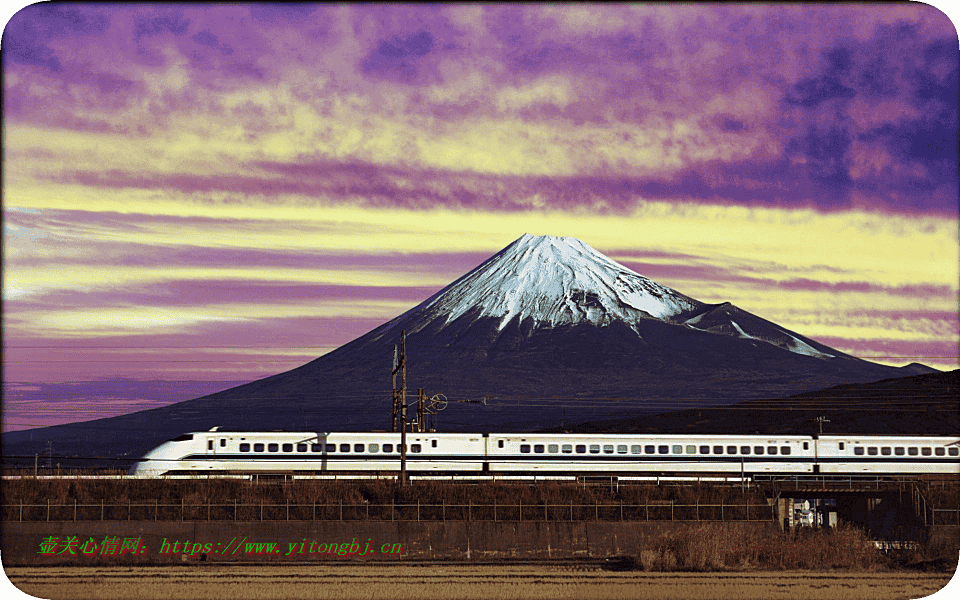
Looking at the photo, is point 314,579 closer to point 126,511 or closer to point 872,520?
point 126,511

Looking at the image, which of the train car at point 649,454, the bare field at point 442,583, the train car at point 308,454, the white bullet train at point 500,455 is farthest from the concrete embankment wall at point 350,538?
the train car at point 649,454

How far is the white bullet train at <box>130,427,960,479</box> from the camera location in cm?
6744

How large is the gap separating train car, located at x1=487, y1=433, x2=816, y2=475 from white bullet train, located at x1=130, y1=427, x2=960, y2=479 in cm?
6

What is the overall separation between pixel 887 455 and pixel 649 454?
53.1ft

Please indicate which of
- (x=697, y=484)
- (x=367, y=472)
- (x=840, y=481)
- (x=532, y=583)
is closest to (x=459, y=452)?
(x=367, y=472)

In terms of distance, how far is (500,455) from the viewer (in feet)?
223

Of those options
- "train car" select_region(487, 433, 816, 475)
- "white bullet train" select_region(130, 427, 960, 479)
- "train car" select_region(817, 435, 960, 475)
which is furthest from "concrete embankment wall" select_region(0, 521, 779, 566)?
"train car" select_region(817, 435, 960, 475)

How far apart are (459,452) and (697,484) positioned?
1482cm

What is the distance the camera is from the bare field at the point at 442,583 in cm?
3572

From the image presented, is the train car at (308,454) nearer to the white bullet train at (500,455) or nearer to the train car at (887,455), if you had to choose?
the white bullet train at (500,455)

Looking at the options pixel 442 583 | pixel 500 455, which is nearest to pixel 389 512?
pixel 442 583

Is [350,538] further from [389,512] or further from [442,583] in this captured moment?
[442,583]

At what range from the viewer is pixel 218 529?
4825 centimetres

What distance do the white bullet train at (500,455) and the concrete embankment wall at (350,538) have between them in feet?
59.9
